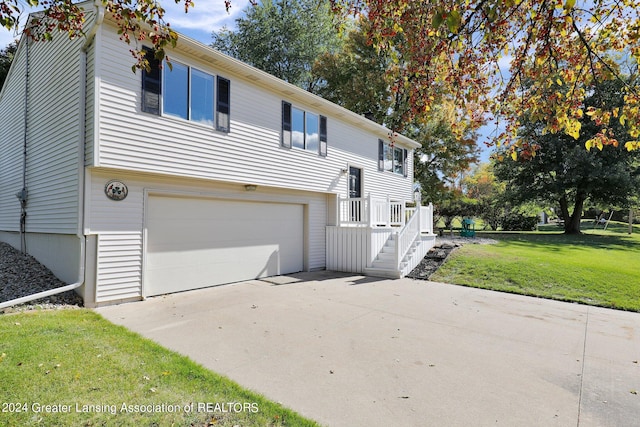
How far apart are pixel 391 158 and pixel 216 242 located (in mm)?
8934

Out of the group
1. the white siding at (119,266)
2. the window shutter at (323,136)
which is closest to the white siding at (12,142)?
the white siding at (119,266)

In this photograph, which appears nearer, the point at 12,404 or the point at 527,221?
the point at 12,404

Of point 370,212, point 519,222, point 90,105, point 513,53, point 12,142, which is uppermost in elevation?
point 12,142

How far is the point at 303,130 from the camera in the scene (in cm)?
1024

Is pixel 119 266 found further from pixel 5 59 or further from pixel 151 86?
pixel 5 59

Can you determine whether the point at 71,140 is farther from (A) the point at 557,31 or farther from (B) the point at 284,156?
(A) the point at 557,31

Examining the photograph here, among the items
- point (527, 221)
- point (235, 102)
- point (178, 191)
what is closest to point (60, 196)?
point (178, 191)

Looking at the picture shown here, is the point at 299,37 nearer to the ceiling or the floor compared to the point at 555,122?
nearer to the ceiling

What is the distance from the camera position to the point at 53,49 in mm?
7551

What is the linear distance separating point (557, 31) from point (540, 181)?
767 inches

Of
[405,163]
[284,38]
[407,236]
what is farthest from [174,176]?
[284,38]

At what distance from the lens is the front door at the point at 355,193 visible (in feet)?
36.1

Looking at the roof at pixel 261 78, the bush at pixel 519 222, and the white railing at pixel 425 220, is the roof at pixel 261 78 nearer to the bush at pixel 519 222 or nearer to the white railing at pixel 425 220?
the white railing at pixel 425 220

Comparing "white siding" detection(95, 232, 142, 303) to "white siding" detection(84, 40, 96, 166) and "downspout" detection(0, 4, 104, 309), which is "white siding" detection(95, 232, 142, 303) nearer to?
"downspout" detection(0, 4, 104, 309)
